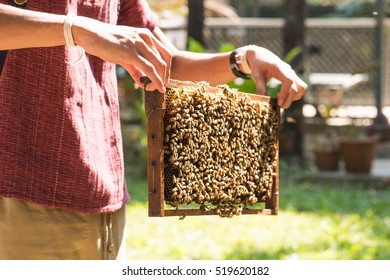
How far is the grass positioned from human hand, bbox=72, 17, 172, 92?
463 centimetres

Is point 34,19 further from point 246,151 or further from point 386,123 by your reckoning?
point 386,123

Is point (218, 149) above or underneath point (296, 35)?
underneath

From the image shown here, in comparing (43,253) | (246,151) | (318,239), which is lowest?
(318,239)

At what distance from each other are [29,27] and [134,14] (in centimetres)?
84

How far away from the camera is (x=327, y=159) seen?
11.2m

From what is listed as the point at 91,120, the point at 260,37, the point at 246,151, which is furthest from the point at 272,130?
the point at 260,37

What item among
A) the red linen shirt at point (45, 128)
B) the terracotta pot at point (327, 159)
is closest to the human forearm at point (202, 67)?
the red linen shirt at point (45, 128)

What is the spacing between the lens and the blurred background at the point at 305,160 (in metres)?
7.10

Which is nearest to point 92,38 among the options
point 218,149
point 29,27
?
point 29,27

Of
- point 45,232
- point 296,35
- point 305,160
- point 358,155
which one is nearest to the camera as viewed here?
point 45,232

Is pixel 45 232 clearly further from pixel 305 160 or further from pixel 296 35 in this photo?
pixel 296 35

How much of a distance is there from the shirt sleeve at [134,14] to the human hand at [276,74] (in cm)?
42
